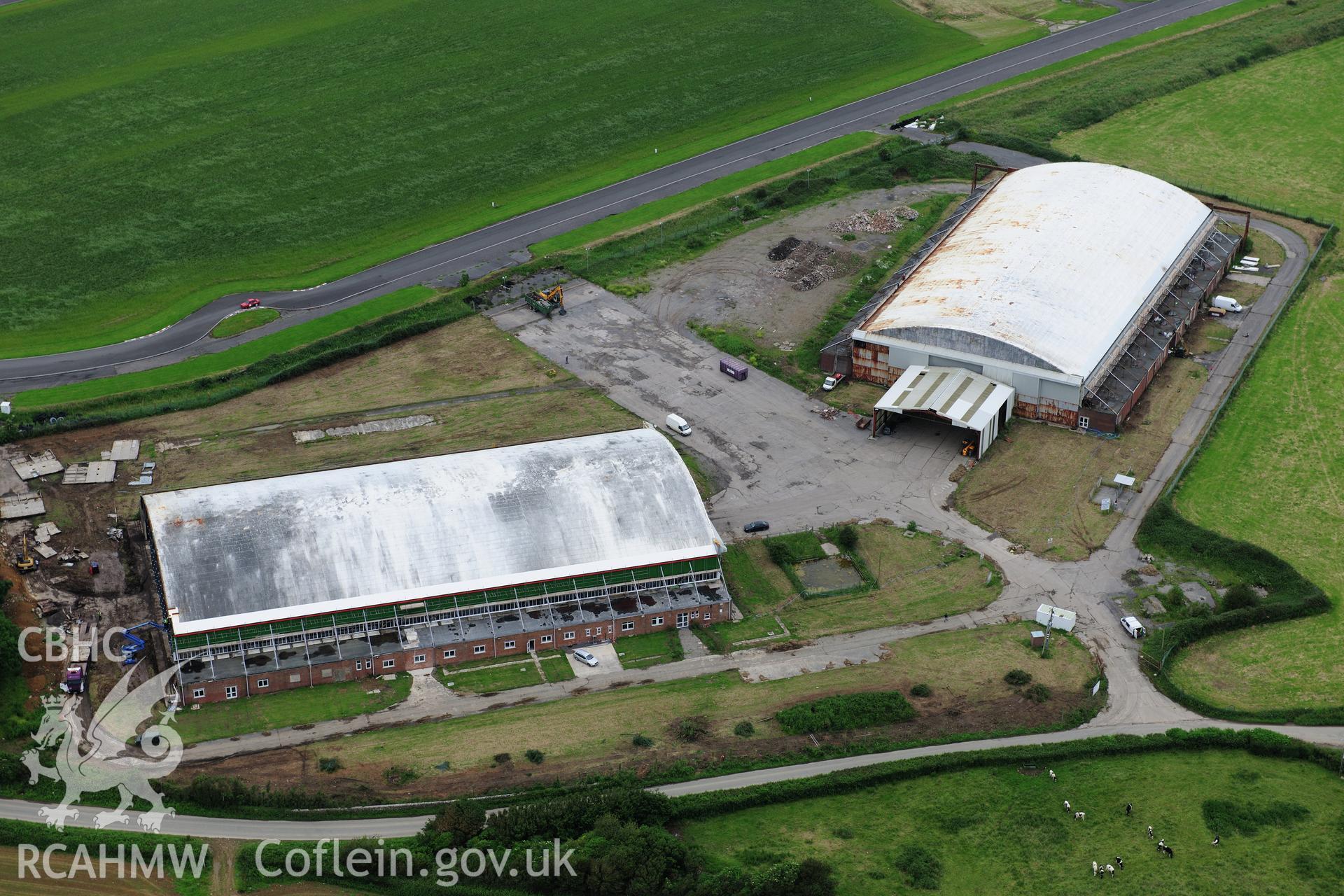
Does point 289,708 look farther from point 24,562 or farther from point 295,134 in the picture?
point 295,134

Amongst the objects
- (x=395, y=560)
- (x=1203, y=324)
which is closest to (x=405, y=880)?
(x=395, y=560)

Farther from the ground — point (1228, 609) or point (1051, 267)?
point (1051, 267)

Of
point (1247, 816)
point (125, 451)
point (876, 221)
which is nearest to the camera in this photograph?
point (1247, 816)

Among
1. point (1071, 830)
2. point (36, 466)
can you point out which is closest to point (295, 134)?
point (36, 466)

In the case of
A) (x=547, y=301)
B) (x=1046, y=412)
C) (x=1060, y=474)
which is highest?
(x=547, y=301)

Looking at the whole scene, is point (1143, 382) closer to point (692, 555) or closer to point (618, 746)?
point (692, 555)

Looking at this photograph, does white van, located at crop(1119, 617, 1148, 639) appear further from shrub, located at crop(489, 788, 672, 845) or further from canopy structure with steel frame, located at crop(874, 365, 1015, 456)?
shrub, located at crop(489, 788, 672, 845)
